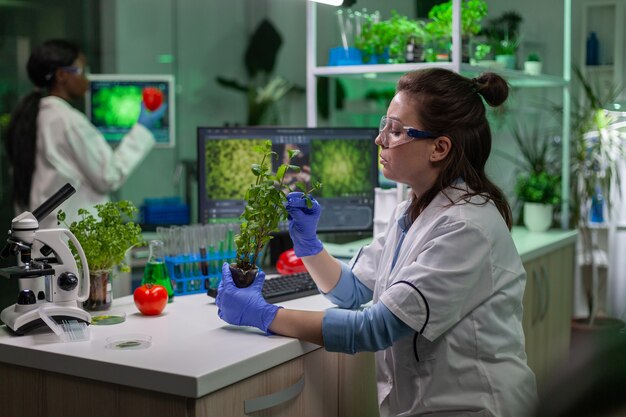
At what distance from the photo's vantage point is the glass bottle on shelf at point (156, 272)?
2.10m

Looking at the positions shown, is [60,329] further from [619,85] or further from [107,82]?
[619,85]

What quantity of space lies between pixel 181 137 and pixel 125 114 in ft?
3.96

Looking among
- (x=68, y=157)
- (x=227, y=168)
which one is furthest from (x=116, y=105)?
(x=227, y=168)

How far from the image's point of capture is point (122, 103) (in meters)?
A: 4.29

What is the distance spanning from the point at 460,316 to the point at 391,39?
5.16 ft

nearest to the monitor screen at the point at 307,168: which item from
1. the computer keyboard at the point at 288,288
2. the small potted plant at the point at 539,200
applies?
the computer keyboard at the point at 288,288

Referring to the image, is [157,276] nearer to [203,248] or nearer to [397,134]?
[203,248]

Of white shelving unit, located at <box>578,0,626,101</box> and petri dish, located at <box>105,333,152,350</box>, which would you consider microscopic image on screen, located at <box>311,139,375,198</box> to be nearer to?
petri dish, located at <box>105,333,152,350</box>

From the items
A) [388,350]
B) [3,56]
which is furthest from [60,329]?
[3,56]

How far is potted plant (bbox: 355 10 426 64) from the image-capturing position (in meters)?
2.88

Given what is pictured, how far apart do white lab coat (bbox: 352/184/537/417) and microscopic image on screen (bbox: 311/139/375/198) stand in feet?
3.38

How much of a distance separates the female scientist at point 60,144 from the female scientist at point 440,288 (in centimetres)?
185

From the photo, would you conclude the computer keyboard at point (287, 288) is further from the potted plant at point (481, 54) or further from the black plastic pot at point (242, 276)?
the potted plant at point (481, 54)

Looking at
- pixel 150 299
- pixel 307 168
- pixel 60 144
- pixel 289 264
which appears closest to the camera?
pixel 150 299
